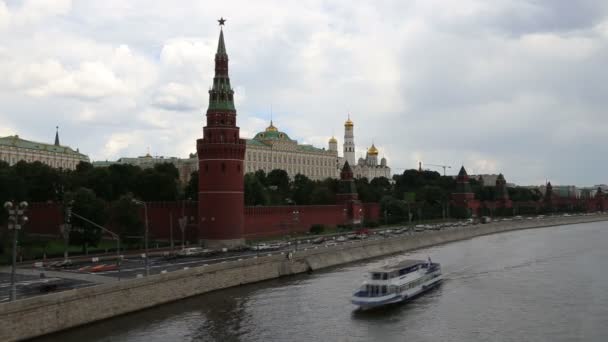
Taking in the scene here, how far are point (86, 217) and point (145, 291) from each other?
79.9 ft

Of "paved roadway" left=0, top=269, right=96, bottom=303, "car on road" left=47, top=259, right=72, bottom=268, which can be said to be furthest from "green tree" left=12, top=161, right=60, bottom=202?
"paved roadway" left=0, top=269, right=96, bottom=303

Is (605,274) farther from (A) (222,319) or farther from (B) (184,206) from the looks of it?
(B) (184,206)

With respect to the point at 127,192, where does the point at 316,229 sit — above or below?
below

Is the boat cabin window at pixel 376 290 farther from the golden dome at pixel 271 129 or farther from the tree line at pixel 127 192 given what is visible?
the golden dome at pixel 271 129

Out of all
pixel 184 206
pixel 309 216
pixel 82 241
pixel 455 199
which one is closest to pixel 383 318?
pixel 82 241

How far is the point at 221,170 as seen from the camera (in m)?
69.8

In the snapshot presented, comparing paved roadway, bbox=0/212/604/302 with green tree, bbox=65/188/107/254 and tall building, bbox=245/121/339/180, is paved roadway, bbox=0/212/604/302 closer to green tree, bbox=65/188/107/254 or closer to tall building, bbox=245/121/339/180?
green tree, bbox=65/188/107/254

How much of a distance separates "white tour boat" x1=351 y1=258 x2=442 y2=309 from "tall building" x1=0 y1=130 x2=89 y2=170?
11368cm

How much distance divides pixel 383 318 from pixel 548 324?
9658 millimetres

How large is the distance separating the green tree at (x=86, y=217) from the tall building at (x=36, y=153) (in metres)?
85.8

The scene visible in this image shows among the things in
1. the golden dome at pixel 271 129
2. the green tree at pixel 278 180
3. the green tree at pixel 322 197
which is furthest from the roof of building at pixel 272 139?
the green tree at pixel 322 197

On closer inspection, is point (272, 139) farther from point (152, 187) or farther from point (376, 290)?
point (376, 290)

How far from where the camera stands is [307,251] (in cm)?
6116

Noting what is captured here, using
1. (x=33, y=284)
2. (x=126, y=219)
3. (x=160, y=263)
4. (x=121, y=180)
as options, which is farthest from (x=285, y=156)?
(x=33, y=284)
